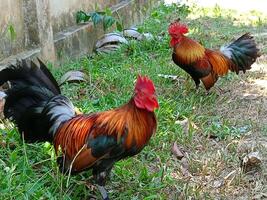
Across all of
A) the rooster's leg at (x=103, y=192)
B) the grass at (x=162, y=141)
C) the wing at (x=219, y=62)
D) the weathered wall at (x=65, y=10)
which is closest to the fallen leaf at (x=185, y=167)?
the grass at (x=162, y=141)

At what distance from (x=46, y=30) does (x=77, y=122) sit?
2.93 meters

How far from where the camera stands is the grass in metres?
3.52

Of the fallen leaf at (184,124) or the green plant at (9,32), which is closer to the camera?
the fallen leaf at (184,124)

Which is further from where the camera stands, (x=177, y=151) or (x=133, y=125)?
(x=177, y=151)

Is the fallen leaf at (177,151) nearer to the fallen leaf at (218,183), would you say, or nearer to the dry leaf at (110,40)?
the fallen leaf at (218,183)

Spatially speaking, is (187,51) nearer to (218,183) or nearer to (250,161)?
(250,161)

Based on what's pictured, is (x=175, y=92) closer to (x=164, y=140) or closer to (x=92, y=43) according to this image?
(x=164, y=140)

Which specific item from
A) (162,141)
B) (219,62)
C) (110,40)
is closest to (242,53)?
(219,62)

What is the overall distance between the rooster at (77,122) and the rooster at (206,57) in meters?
2.15

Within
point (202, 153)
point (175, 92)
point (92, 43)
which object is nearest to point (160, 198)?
point (202, 153)

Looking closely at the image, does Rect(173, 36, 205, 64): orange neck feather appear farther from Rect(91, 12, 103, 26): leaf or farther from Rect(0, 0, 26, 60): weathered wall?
Rect(91, 12, 103, 26): leaf

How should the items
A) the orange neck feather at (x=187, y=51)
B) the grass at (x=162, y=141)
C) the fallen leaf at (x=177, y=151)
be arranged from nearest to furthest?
the grass at (x=162, y=141) < the fallen leaf at (x=177, y=151) < the orange neck feather at (x=187, y=51)

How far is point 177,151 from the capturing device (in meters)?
4.21

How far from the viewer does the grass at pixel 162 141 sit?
3516 mm
